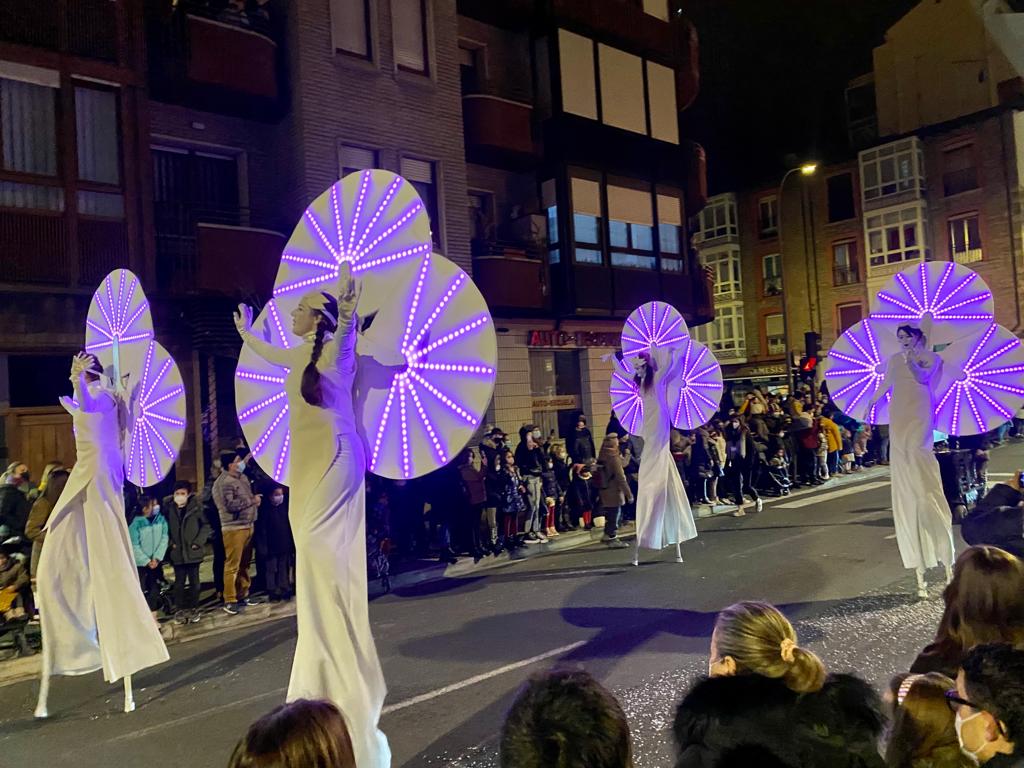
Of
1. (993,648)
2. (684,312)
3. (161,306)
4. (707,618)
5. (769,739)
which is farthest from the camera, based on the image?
(684,312)

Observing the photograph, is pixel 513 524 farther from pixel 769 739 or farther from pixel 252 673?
pixel 769 739

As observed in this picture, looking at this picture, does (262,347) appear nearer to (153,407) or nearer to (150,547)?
(153,407)

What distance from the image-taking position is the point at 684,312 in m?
22.3

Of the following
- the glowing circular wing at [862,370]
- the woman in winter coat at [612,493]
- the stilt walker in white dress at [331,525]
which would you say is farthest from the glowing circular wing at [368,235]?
the woman in winter coat at [612,493]

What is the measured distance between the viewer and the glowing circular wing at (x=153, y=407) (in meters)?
6.02

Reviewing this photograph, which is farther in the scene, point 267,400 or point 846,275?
point 846,275

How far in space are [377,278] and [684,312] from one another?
19173mm

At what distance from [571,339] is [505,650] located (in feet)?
45.6

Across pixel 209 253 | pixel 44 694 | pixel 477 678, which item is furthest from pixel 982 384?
pixel 209 253

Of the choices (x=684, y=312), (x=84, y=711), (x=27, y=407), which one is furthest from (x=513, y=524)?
(x=684, y=312)

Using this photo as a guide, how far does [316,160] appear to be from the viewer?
14711 mm

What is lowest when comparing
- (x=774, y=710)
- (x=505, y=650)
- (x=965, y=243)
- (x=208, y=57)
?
(x=505, y=650)

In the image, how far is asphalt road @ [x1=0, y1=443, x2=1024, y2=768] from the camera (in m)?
4.84

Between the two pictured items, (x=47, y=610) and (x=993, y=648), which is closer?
(x=993, y=648)
